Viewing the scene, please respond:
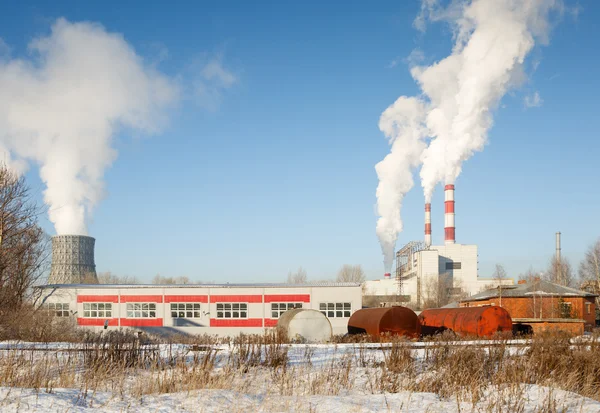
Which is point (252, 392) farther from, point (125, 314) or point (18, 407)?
point (125, 314)

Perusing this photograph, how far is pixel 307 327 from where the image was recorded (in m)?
27.1

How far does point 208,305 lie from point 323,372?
3018 cm

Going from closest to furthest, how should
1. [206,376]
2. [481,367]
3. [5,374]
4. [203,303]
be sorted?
1. [5,374]
2. [206,376]
3. [481,367]
4. [203,303]

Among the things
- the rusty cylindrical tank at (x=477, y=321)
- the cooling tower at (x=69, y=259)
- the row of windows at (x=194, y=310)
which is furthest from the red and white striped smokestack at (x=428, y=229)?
the rusty cylindrical tank at (x=477, y=321)

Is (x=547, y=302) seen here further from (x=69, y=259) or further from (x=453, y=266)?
(x=69, y=259)

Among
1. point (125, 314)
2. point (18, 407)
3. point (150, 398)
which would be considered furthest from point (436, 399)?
point (125, 314)

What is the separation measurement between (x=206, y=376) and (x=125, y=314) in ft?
107

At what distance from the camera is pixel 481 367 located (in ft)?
36.9

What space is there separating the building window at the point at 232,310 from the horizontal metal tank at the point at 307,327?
492 inches

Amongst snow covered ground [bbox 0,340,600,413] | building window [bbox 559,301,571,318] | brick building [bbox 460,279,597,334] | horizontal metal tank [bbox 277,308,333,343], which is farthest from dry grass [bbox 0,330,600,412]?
building window [bbox 559,301,571,318]

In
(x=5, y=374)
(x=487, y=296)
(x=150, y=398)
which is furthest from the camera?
(x=487, y=296)

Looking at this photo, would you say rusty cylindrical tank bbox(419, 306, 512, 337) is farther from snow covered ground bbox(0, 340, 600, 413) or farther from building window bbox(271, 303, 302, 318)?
snow covered ground bbox(0, 340, 600, 413)

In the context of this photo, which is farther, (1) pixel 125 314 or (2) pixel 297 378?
(1) pixel 125 314

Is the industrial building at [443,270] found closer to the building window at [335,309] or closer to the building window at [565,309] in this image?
the building window at [565,309]
